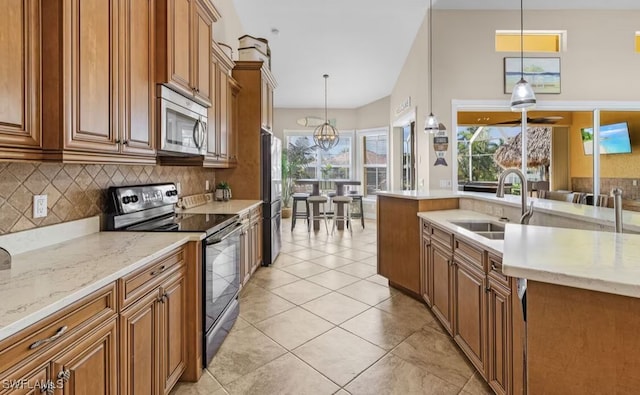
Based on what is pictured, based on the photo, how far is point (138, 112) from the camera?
1.85 m

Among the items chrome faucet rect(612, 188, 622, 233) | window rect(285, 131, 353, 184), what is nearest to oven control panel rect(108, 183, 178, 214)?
chrome faucet rect(612, 188, 622, 233)

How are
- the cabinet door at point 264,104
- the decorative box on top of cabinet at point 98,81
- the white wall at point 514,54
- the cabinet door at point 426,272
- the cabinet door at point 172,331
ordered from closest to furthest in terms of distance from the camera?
the decorative box on top of cabinet at point 98,81 < the cabinet door at point 172,331 < the cabinet door at point 426,272 < the cabinet door at point 264,104 < the white wall at point 514,54

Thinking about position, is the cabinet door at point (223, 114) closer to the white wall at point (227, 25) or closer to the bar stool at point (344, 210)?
the white wall at point (227, 25)

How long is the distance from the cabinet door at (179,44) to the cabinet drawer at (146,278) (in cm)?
115

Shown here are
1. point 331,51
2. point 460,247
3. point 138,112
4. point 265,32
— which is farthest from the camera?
point 331,51

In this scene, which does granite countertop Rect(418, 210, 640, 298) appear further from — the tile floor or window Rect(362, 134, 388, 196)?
window Rect(362, 134, 388, 196)

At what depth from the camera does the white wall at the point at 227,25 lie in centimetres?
390

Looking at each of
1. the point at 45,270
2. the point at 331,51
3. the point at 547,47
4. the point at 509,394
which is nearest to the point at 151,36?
the point at 45,270

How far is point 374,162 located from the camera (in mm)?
8406

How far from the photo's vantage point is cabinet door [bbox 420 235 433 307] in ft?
9.23

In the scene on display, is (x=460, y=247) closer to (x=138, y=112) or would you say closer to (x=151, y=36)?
(x=138, y=112)

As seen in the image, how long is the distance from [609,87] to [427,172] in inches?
122

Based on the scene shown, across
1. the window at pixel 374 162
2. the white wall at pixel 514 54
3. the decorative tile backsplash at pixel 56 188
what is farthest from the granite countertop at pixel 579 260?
the window at pixel 374 162

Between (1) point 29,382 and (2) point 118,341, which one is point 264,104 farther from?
(1) point 29,382
